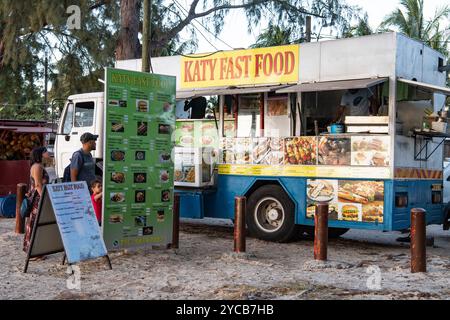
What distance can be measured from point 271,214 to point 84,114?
4371 millimetres

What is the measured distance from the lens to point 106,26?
18438 mm

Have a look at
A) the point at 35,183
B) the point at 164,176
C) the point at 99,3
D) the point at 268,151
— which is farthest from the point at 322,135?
the point at 99,3

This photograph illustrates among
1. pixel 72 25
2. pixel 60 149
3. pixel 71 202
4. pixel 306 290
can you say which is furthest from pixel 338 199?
pixel 72 25

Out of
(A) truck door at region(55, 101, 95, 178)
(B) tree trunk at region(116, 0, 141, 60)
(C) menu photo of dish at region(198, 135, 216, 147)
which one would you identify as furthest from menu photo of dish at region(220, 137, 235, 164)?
(B) tree trunk at region(116, 0, 141, 60)

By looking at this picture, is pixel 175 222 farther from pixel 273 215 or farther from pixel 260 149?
pixel 260 149

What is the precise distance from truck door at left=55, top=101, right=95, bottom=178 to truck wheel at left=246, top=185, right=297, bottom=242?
3.63 meters

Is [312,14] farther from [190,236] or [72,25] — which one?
[190,236]

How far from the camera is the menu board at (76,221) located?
7387mm

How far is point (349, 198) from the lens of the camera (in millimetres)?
9602

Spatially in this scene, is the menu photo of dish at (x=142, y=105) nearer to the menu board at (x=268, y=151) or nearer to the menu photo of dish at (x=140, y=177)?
the menu photo of dish at (x=140, y=177)

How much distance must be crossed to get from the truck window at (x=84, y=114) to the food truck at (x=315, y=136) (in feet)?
5.80

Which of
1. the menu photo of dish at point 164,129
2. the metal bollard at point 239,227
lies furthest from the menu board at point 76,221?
the metal bollard at point 239,227

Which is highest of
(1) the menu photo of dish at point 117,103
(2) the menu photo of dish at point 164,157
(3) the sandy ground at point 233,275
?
(1) the menu photo of dish at point 117,103
